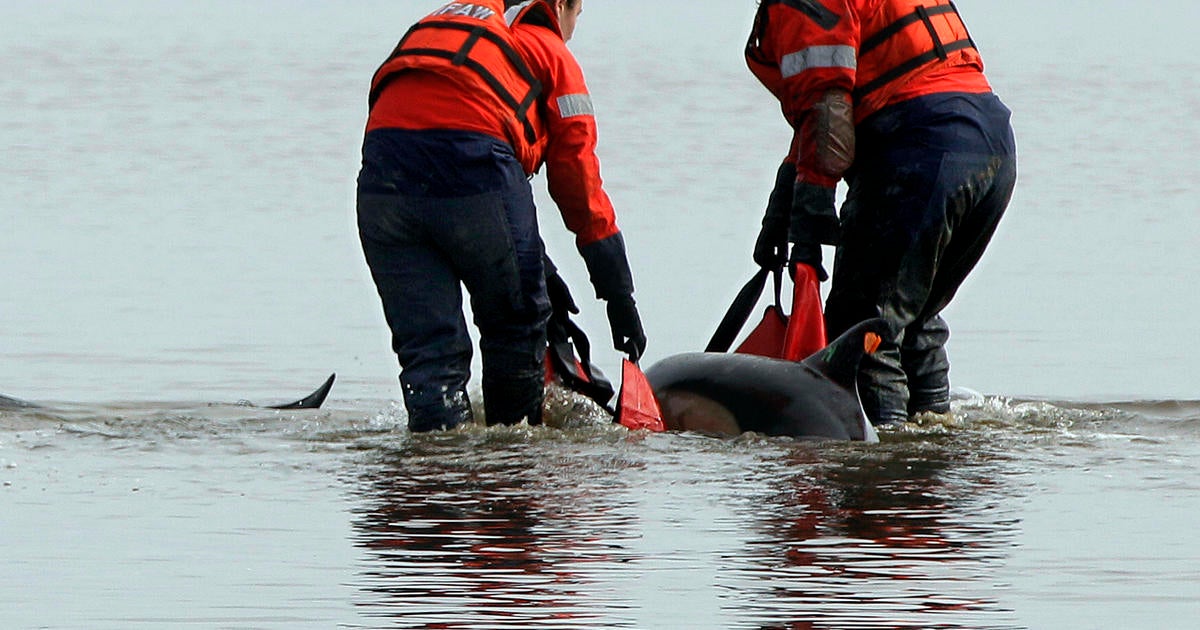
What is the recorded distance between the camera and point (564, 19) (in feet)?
25.1

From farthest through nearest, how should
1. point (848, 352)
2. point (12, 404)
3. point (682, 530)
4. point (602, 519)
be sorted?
point (12, 404), point (848, 352), point (602, 519), point (682, 530)

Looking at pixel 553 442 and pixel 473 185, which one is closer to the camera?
pixel 473 185

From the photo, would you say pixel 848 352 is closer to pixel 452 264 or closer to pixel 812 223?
pixel 812 223

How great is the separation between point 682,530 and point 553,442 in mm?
1523

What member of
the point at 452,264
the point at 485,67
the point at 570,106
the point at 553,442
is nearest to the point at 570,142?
the point at 570,106

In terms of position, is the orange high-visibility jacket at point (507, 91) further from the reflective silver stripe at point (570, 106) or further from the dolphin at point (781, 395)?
the dolphin at point (781, 395)

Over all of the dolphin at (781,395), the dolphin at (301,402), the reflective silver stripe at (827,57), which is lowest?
the dolphin at (301,402)

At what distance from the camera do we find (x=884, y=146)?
7691 mm

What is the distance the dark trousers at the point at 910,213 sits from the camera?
7633 mm

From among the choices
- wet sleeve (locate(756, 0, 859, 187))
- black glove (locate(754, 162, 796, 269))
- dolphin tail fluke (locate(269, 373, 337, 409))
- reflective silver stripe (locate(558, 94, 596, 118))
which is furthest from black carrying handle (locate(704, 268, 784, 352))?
dolphin tail fluke (locate(269, 373, 337, 409))

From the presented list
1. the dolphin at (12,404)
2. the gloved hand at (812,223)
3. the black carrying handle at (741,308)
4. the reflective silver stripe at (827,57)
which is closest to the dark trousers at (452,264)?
the black carrying handle at (741,308)

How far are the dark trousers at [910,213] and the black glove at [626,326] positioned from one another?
682 millimetres

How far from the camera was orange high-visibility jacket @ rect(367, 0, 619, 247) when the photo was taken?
7.35 metres

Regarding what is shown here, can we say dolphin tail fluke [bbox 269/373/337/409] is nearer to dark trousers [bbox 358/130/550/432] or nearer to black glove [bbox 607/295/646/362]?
dark trousers [bbox 358/130/550/432]
